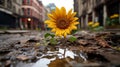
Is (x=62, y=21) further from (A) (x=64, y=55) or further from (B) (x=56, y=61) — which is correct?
(B) (x=56, y=61)

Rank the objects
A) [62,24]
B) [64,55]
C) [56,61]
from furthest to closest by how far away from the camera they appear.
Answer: [62,24] → [64,55] → [56,61]

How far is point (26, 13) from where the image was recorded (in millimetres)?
50312

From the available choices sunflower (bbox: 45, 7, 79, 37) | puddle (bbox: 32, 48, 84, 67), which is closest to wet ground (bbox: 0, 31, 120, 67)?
puddle (bbox: 32, 48, 84, 67)

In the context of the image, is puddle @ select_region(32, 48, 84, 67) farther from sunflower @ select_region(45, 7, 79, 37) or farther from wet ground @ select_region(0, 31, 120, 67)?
sunflower @ select_region(45, 7, 79, 37)

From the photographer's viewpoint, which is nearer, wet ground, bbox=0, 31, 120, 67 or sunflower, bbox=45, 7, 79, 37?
wet ground, bbox=0, 31, 120, 67

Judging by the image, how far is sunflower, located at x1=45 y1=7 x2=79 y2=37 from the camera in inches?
96.0

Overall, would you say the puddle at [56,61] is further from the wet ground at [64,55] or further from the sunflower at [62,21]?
the sunflower at [62,21]

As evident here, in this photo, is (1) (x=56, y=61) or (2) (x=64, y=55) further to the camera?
(2) (x=64, y=55)

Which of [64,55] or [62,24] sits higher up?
[62,24]

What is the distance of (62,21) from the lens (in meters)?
2.51

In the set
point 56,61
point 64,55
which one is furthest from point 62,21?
point 56,61

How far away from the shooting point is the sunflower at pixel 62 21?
8.00ft

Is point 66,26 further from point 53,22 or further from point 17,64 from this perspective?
point 17,64

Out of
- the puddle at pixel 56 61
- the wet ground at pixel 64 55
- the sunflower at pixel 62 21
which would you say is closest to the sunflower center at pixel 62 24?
the sunflower at pixel 62 21
